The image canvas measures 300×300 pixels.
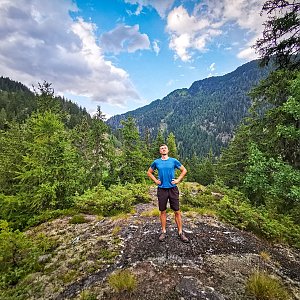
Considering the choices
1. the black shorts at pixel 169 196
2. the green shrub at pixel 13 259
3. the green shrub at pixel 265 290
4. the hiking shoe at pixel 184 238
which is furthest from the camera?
the black shorts at pixel 169 196

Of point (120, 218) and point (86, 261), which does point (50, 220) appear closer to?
point (120, 218)

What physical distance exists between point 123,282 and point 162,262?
1.29 metres

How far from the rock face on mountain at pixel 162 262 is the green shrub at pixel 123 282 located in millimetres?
89

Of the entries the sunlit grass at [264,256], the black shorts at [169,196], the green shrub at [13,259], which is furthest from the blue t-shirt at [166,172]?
the green shrub at [13,259]

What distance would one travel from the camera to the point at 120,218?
9414 mm

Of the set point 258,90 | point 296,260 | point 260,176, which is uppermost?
point 258,90

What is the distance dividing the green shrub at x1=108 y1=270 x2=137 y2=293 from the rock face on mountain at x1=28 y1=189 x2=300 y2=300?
89 millimetres

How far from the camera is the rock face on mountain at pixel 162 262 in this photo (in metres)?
4.58

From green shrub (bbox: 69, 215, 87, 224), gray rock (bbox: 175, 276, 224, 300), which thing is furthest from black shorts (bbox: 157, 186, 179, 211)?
green shrub (bbox: 69, 215, 87, 224)

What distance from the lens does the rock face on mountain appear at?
458 cm

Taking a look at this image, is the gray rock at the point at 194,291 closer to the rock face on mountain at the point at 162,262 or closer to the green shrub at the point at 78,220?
the rock face on mountain at the point at 162,262

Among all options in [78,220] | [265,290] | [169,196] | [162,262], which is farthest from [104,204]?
[265,290]

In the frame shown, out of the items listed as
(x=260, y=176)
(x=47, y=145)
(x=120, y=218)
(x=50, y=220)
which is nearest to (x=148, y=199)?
(x=120, y=218)

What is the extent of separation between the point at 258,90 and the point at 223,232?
22.2 feet
